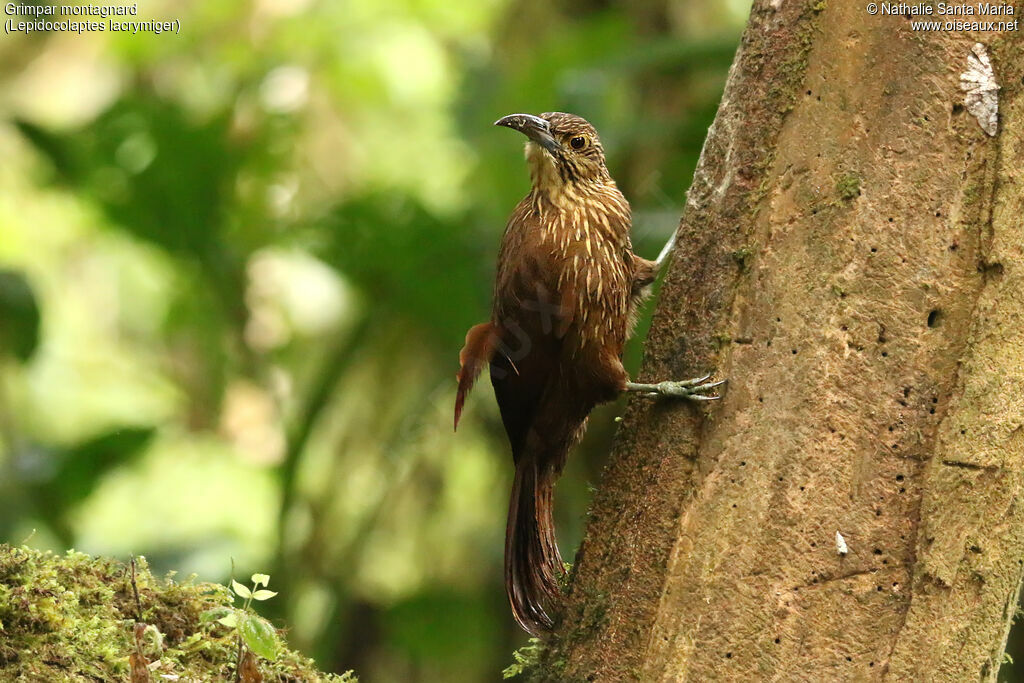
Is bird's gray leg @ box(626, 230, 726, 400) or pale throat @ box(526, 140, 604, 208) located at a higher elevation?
pale throat @ box(526, 140, 604, 208)

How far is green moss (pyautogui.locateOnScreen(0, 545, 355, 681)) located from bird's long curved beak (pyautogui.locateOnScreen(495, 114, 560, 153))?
1524mm

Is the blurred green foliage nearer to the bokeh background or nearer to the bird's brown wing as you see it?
the bokeh background

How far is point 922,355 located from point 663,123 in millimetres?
2774

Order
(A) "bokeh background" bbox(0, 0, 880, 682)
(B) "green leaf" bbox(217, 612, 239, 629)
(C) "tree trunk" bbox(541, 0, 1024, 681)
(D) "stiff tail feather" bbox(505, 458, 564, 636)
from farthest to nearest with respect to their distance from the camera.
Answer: (A) "bokeh background" bbox(0, 0, 880, 682) → (D) "stiff tail feather" bbox(505, 458, 564, 636) → (C) "tree trunk" bbox(541, 0, 1024, 681) → (B) "green leaf" bbox(217, 612, 239, 629)

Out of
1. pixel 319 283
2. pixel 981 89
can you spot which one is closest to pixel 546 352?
pixel 981 89

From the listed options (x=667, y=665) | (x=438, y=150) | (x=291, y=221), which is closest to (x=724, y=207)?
(x=667, y=665)

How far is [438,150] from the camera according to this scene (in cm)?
881

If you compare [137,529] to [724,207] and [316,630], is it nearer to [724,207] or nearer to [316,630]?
[316,630]

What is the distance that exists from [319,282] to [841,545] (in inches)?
249

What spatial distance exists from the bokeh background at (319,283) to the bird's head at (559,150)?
2.63 feet

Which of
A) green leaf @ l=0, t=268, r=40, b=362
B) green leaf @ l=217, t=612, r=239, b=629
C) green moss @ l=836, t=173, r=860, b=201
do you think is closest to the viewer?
green leaf @ l=217, t=612, r=239, b=629

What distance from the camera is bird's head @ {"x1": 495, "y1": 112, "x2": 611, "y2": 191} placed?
325cm

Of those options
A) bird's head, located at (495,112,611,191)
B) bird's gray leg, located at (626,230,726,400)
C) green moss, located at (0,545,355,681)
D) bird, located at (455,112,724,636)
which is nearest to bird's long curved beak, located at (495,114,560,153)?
bird's head, located at (495,112,611,191)

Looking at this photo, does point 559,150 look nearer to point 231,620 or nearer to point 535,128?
point 535,128
